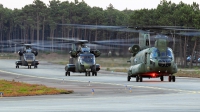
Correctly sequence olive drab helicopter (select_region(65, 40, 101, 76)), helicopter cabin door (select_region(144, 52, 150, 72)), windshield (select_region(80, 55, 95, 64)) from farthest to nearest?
olive drab helicopter (select_region(65, 40, 101, 76)), windshield (select_region(80, 55, 95, 64)), helicopter cabin door (select_region(144, 52, 150, 72))

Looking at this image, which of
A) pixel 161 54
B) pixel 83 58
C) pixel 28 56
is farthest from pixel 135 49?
pixel 28 56

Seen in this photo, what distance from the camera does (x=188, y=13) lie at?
132 metres

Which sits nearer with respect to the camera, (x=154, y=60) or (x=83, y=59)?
(x=154, y=60)

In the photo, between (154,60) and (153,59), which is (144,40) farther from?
(154,60)

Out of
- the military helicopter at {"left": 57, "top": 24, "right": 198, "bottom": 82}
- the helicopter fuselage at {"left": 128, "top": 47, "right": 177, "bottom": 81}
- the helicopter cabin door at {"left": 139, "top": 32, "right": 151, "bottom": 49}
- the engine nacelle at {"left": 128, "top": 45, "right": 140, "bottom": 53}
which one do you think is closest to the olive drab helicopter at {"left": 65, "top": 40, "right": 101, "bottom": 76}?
the engine nacelle at {"left": 128, "top": 45, "right": 140, "bottom": 53}

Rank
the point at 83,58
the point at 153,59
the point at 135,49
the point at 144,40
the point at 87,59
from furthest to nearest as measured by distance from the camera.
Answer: the point at 87,59 → the point at 83,58 → the point at 135,49 → the point at 144,40 → the point at 153,59

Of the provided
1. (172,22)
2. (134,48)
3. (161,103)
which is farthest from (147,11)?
(161,103)

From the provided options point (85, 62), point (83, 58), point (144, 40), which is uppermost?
point (144, 40)

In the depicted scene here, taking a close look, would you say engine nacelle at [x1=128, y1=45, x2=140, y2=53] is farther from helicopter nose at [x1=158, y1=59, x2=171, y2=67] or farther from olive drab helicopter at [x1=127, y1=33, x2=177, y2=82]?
helicopter nose at [x1=158, y1=59, x2=171, y2=67]

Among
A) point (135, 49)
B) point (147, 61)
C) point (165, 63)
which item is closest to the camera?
point (165, 63)

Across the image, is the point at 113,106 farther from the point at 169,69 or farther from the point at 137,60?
the point at 137,60

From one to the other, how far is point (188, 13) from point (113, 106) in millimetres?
104352

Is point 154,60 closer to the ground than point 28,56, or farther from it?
farther from it

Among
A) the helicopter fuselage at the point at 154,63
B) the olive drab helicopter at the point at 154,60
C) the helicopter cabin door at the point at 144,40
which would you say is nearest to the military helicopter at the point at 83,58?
the helicopter cabin door at the point at 144,40
